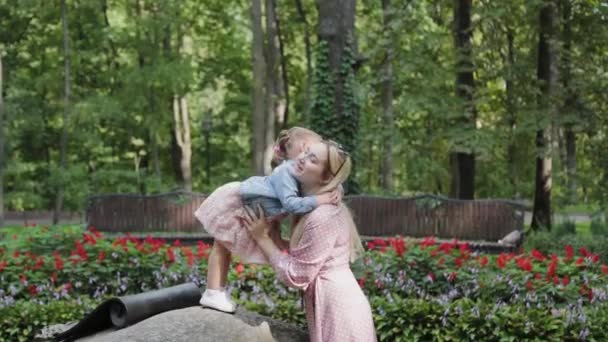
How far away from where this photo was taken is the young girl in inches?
160

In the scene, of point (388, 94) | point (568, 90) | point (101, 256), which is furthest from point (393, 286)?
point (388, 94)

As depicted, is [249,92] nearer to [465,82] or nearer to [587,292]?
[465,82]

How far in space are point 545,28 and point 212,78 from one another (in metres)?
15.2

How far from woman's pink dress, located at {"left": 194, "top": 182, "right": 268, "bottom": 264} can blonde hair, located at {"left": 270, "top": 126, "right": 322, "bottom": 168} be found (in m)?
0.31

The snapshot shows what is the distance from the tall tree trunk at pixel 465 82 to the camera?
18.3 meters

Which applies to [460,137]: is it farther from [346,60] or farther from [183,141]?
[183,141]

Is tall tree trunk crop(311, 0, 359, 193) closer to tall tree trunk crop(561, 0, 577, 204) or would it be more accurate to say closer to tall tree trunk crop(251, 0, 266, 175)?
tall tree trunk crop(561, 0, 577, 204)

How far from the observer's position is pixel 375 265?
776cm

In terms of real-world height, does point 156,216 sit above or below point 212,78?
below

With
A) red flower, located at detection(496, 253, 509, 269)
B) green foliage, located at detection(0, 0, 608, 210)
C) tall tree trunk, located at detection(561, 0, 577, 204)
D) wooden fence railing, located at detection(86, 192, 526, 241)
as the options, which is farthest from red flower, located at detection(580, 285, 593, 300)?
tall tree trunk, located at detection(561, 0, 577, 204)

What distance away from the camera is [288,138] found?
4.32 metres

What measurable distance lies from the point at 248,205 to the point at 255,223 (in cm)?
11

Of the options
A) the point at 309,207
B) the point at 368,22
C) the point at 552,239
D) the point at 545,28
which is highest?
the point at 368,22

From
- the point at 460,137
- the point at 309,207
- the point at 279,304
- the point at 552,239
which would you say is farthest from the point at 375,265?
the point at 460,137
